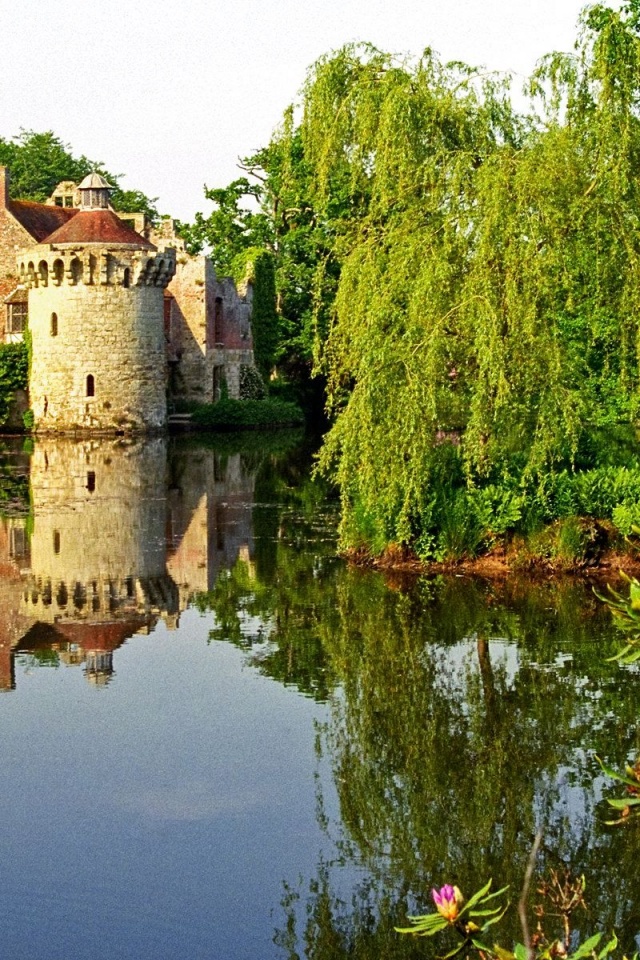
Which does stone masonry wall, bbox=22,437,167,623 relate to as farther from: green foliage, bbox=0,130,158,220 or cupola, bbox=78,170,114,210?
green foliage, bbox=0,130,158,220

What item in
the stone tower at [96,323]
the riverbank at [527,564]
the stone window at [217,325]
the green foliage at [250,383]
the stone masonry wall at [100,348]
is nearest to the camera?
the riverbank at [527,564]

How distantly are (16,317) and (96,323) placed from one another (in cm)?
598

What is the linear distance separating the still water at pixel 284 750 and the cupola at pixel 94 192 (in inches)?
1015

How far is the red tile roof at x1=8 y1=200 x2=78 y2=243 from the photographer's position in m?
49.8

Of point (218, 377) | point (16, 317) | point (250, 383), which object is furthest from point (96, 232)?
point (250, 383)

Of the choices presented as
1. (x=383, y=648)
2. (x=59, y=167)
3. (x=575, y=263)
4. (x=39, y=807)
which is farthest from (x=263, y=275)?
(x=39, y=807)

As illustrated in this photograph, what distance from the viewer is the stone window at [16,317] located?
1890 inches

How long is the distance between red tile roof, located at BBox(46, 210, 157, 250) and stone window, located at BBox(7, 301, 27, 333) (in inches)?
197

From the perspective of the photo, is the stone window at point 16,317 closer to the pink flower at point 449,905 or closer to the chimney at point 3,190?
the chimney at point 3,190

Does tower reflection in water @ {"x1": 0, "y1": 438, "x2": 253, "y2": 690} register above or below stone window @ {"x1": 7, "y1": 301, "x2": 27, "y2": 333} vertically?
below

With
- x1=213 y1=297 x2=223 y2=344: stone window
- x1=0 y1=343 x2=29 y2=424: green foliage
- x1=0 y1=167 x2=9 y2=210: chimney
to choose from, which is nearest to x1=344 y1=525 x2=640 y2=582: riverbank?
x1=0 y1=343 x2=29 y2=424: green foliage

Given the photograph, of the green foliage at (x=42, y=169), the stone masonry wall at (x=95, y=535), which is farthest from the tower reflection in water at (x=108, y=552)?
the green foliage at (x=42, y=169)

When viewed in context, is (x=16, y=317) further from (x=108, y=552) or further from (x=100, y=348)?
(x=108, y=552)

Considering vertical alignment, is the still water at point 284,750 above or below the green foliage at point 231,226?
below
